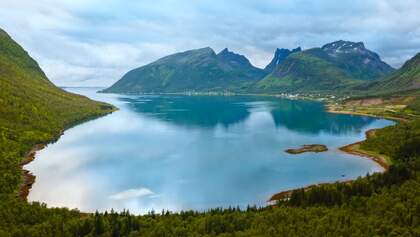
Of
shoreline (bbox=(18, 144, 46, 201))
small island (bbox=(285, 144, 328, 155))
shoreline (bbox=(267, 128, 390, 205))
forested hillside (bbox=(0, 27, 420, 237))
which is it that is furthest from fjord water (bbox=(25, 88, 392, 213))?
forested hillside (bbox=(0, 27, 420, 237))

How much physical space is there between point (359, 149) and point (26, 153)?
107412 millimetres

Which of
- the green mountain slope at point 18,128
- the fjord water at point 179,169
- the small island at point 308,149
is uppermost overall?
the green mountain slope at point 18,128

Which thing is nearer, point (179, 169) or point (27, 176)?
point (27, 176)

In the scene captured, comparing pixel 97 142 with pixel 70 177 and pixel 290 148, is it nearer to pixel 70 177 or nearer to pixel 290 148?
Answer: pixel 70 177

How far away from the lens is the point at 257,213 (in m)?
68.8

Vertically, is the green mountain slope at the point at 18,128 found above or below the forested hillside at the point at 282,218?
above

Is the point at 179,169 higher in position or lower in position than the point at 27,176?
lower

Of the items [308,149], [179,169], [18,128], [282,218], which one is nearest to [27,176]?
[179,169]

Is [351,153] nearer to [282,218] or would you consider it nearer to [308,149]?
[308,149]

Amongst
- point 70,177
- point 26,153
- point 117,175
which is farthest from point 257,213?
point 26,153

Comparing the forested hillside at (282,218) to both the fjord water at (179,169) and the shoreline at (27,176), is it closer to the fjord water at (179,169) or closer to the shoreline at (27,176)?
the shoreline at (27,176)

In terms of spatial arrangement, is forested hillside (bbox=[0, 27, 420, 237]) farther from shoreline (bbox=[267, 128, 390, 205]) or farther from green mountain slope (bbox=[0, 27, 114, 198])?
shoreline (bbox=[267, 128, 390, 205])

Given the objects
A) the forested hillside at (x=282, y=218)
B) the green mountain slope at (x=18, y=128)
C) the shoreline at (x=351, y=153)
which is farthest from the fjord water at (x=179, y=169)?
the forested hillside at (x=282, y=218)

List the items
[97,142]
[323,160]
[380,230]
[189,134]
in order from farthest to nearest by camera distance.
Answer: [189,134] < [97,142] < [323,160] < [380,230]
